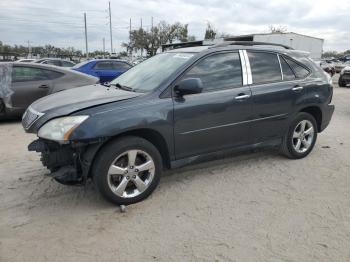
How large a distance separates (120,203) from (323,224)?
2.05 metres

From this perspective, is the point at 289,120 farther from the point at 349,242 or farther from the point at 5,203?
the point at 5,203

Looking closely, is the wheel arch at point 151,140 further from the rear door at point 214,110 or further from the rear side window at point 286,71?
the rear side window at point 286,71

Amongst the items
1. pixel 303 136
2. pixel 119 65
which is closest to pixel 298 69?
pixel 303 136

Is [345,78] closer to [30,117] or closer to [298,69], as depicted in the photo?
[298,69]

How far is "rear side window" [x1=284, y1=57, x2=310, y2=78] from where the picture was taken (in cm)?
509

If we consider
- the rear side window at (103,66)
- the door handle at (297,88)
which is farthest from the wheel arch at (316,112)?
the rear side window at (103,66)

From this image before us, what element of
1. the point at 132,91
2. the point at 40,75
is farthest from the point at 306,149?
the point at 40,75

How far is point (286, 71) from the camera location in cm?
500

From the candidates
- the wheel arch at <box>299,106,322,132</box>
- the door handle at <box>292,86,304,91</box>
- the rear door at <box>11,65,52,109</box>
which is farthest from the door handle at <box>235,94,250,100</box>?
the rear door at <box>11,65,52,109</box>

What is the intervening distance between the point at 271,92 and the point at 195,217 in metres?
2.11

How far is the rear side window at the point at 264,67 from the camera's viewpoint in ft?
15.3

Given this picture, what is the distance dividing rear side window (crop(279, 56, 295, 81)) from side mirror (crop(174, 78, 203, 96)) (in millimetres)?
1668

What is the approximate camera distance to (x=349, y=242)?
10.2 ft

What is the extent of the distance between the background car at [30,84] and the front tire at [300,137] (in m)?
5.15
